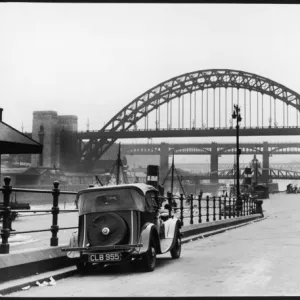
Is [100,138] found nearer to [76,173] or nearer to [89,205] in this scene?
[76,173]

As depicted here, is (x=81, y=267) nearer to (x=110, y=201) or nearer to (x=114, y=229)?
(x=114, y=229)

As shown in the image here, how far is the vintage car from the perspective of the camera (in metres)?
8.75

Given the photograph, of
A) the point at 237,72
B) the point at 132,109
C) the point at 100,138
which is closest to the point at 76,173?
the point at 100,138

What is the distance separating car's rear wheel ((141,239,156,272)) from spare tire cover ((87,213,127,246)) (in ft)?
1.48

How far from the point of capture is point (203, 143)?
4934 inches

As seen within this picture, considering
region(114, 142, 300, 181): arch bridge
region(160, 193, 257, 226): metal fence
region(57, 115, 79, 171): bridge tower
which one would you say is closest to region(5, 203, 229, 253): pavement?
region(160, 193, 257, 226): metal fence

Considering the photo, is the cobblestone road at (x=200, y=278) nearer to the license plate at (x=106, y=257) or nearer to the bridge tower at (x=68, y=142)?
the license plate at (x=106, y=257)

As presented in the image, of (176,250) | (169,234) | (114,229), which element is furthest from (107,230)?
(176,250)

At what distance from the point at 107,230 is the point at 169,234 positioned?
1.80m

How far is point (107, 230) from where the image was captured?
8867mm

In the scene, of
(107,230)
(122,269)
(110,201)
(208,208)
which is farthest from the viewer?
(208,208)

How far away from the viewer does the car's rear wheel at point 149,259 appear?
897 cm

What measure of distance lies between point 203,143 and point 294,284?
387ft

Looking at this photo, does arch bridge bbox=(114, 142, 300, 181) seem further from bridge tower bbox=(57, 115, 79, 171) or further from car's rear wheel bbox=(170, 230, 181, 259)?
car's rear wheel bbox=(170, 230, 181, 259)
